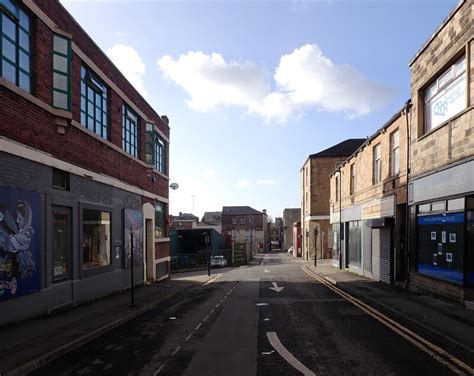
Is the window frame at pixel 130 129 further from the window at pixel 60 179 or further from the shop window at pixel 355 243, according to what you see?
the shop window at pixel 355 243

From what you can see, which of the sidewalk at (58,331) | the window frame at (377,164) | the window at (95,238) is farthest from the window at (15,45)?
the window frame at (377,164)

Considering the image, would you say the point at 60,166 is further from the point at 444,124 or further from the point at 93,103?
the point at 444,124

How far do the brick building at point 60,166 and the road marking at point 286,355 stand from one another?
18.6ft

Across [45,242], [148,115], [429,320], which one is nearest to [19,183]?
[45,242]

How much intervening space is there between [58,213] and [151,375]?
26.1 ft

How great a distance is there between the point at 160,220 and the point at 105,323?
53.2 ft

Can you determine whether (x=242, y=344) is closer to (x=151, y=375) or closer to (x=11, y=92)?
(x=151, y=375)

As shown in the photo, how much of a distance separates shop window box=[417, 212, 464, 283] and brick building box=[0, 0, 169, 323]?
10.9 meters

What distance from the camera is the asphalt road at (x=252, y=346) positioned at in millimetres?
7430

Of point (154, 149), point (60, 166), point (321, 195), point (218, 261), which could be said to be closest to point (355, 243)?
point (154, 149)

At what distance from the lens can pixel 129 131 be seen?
71.7 feet

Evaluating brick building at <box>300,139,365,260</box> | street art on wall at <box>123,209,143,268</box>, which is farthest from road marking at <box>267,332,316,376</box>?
brick building at <box>300,139,365,260</box>

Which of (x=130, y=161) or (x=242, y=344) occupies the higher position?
(x=130, y=161)

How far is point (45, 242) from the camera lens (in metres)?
12.7
